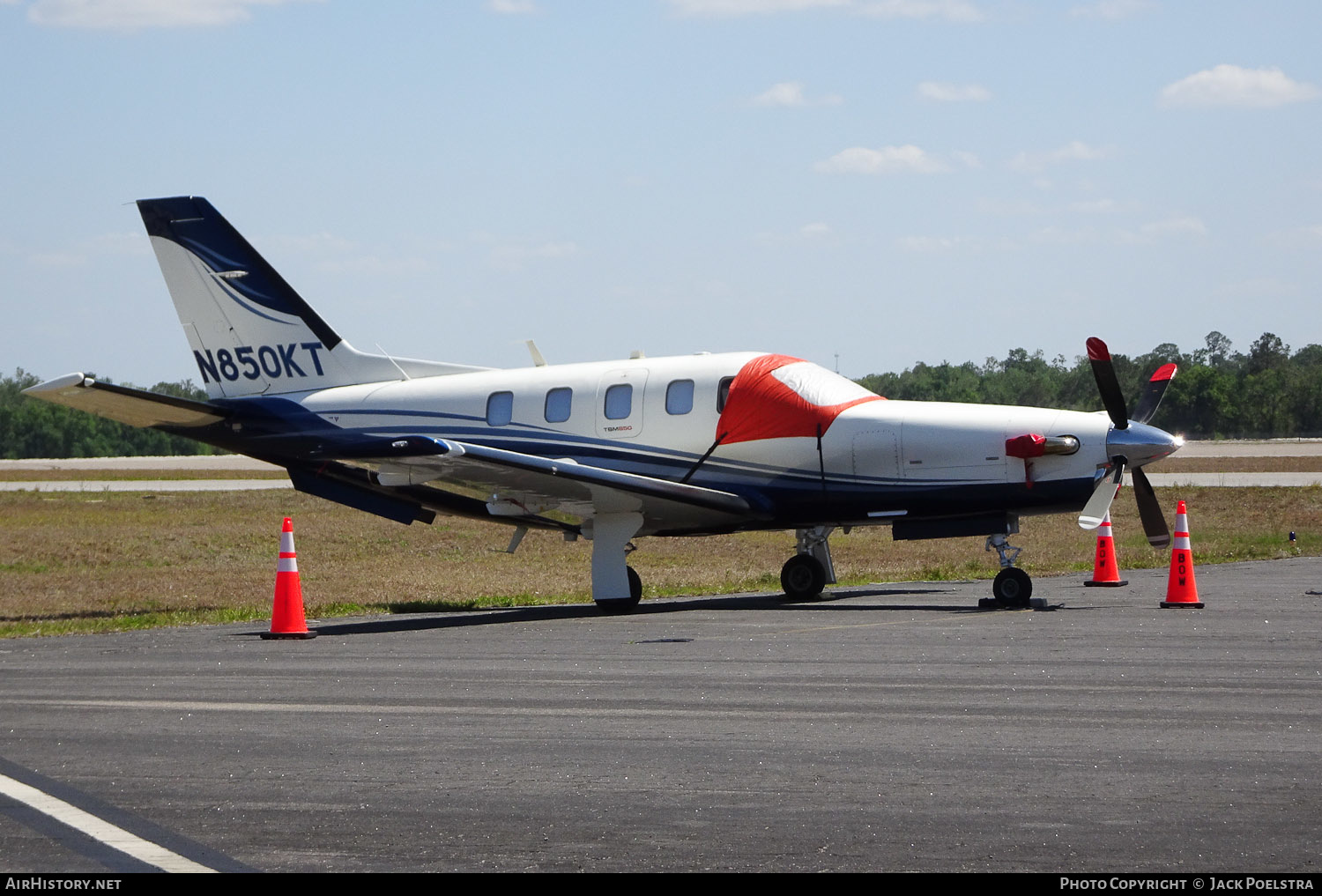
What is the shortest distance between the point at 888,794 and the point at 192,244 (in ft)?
50.6

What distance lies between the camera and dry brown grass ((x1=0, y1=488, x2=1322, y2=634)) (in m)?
19.0

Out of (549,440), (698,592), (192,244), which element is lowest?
(698,592)

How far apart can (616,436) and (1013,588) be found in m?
5.13

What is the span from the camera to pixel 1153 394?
15.8 meters

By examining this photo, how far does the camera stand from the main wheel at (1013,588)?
14961 millimetres

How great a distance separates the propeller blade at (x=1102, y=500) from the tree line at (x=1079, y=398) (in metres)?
71.8

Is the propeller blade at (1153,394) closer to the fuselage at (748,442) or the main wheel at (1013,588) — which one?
the fuselage at (748,442)

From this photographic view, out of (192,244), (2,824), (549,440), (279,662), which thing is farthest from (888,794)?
(192,244)

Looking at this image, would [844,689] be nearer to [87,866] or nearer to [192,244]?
[87,866]

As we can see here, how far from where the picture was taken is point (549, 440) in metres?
17.7

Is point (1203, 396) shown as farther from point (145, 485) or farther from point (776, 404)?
point (776, 404)

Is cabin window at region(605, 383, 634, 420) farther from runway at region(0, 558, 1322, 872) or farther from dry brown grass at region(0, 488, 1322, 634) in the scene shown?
runway at region(0, 558, 1322, 872)

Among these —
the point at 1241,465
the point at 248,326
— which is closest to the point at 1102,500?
the point at 248,326

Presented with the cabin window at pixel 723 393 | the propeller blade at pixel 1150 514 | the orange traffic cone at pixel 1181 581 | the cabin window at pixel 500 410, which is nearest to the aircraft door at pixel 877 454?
the cabin window at pixel 723 393
